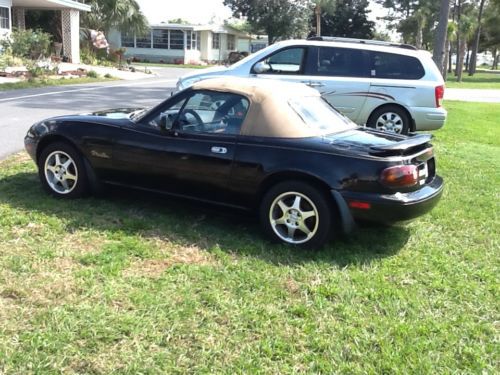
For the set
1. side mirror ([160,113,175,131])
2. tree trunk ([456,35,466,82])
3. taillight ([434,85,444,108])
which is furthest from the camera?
tree trunk ([456,35,466,82])

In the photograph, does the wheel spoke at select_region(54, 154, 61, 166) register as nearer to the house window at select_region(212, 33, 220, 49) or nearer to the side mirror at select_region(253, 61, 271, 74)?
the side mirror at select_region(253, 61, 271, 74)

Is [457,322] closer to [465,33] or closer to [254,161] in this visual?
[254,161]

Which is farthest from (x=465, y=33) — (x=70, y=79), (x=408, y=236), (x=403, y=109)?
(x=408, y=236)

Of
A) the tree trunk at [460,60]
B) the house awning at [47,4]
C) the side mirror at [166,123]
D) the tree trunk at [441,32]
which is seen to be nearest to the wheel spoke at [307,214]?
the side mirror at [166,123]

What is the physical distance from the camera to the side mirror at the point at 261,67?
31.7ft

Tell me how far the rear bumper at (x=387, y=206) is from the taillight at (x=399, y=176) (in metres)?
0.09

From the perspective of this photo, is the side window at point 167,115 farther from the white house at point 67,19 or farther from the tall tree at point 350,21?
the tall tree at point 350,21

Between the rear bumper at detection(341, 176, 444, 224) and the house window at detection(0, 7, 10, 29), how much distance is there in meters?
28.3

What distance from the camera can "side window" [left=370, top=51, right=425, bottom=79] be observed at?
959cm

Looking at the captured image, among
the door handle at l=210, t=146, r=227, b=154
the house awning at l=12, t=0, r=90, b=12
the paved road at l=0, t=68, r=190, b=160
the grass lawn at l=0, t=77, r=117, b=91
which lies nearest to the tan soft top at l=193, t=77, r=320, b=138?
the door handle at l=210, t=146, r=227, b=154

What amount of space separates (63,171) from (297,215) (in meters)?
2.55

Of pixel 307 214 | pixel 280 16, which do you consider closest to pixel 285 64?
pixel 307 214

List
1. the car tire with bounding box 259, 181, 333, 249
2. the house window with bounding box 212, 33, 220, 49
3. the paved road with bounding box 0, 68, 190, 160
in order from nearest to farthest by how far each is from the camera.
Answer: the car tire with bounding box 259, 181, 333, 249 < the paved road with bounding box 0, 68, 190, 160 < the house window with bounding box 212, 33, 220, 49

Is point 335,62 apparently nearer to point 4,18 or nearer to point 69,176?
point 69,176
